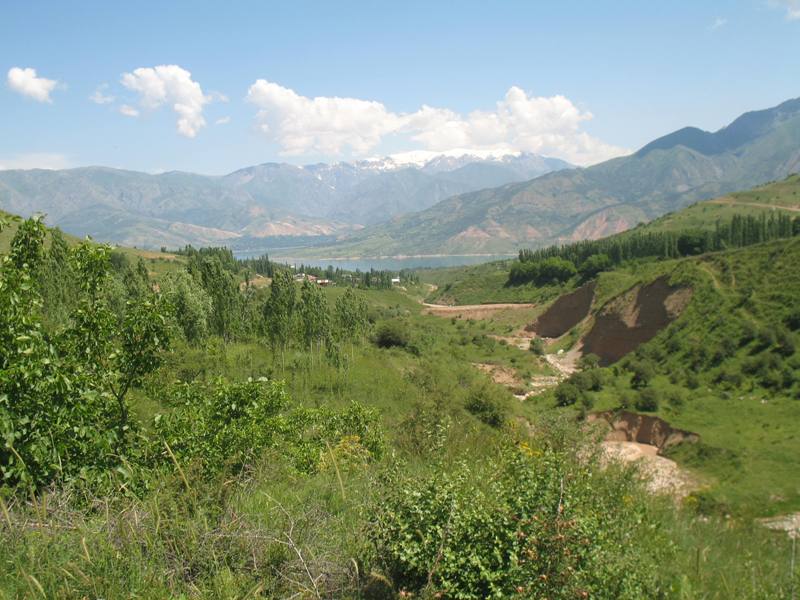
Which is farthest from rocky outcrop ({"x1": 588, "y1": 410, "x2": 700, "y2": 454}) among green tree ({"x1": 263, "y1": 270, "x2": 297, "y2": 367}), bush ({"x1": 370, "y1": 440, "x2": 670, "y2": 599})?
bush ({"x1": 370, "y1": 440, "x2": 670, "y2": 599})

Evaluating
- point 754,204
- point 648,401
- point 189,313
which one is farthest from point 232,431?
point 754,204

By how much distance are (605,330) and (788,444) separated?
4099 centimetres

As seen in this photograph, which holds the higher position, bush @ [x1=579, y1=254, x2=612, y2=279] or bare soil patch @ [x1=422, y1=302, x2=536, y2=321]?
bush @ [x1=579, y1=254, x2=612, y2=279]

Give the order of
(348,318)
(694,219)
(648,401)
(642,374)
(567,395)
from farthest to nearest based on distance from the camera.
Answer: (694,219) < (642,374) < (567,395) < (648,401) < (348,318)

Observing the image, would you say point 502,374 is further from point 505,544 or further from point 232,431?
point 505,544

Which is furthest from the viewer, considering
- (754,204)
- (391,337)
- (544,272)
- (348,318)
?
(754,204)

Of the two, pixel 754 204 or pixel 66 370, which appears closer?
pixel 66 370

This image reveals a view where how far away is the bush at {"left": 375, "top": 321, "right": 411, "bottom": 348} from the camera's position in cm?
5522

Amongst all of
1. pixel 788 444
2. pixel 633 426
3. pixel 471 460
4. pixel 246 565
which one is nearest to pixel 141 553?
pixel 246 565

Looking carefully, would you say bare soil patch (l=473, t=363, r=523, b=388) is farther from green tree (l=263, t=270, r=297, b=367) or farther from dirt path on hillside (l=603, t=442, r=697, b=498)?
green tree (l=263, t=270, r=297, b=367)

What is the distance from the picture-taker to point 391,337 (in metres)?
55.6

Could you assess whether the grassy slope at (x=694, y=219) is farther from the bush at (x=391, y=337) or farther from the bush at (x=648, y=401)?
the bush at (x=648, y=401)

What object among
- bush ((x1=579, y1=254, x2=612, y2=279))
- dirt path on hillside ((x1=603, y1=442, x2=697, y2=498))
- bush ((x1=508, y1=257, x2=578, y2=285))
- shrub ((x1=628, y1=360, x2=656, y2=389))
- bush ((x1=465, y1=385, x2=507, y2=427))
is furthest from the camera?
bush ((x1=508, y1=257, x2=578, y2=285))

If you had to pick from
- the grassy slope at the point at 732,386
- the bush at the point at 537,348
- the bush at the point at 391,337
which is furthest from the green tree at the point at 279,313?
the bush at the point at 537,348
